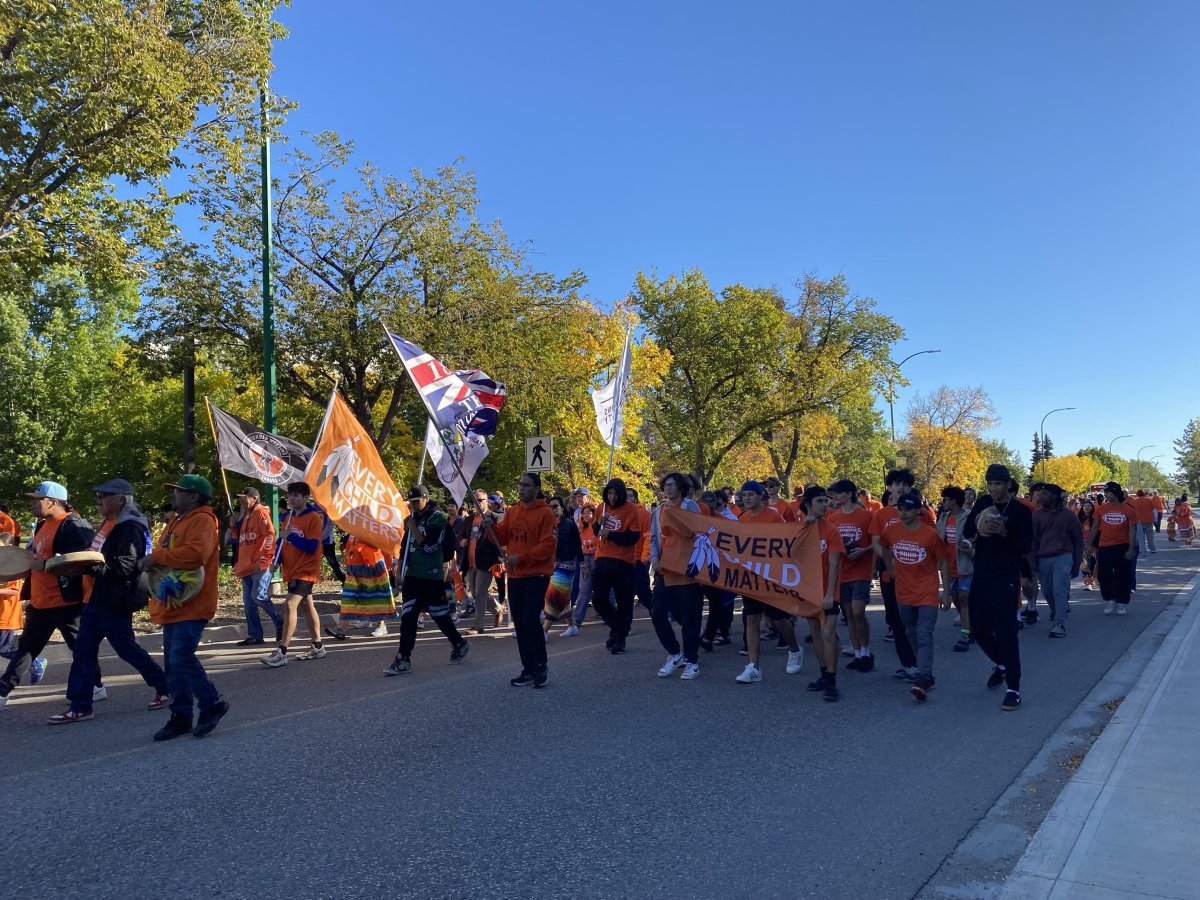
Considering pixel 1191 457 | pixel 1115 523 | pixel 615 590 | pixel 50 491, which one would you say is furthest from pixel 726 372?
pixel 1191 457

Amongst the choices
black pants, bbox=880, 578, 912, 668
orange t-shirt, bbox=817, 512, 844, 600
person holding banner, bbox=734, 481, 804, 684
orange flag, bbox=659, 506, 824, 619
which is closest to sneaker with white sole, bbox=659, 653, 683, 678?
person holding banner, bbox=734, 481, 804, 684

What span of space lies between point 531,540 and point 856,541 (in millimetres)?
3260

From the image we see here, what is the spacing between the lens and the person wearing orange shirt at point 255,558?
10070mm

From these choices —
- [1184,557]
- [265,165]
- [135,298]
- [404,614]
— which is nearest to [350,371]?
[265,165]

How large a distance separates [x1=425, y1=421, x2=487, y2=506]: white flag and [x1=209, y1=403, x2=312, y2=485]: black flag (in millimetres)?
1989

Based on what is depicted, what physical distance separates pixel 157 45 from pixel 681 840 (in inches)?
452

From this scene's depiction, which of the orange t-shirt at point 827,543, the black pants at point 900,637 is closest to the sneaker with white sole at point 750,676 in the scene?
the orange t-shirt at point 827,543

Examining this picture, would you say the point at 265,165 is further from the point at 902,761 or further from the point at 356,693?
the point at 902,761

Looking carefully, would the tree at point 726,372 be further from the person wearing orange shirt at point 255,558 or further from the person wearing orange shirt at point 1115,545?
the person wearing orange shirt at point 255,558

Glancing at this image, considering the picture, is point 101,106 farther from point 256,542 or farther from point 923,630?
point 923,630

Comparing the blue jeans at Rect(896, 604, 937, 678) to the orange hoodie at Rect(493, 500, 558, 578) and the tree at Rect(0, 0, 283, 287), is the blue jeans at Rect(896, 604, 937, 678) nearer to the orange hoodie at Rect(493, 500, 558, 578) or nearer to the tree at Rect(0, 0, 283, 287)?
the orange hoodie at Rect(493, 500, 558, 578)

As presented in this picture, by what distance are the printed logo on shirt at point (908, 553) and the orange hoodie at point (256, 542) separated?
684 centimetres

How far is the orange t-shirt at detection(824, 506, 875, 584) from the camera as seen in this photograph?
856 cm

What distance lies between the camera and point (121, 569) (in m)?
6.31
